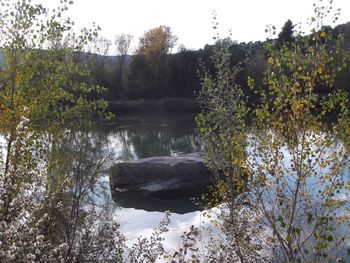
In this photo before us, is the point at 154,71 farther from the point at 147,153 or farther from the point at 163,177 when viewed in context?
→ the point at 163,177

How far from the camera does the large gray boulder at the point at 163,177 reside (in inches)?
719

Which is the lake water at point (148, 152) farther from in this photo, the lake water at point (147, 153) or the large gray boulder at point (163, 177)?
the large gray boulder at point (163, 177)

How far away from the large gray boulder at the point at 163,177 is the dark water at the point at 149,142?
1.20 feet

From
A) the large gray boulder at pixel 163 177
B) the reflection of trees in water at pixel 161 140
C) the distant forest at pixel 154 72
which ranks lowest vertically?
the reflection of trees in water at pixel 161 140

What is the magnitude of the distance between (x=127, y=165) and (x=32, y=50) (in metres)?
11.6

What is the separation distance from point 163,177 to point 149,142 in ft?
49.1

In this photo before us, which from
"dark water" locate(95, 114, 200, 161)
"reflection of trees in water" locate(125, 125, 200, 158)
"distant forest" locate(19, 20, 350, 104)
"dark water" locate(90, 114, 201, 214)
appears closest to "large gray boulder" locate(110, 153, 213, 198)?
"dark water" locate(90, 114, 201, 214)

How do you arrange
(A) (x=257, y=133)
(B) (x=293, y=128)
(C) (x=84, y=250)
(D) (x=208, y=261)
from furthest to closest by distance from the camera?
1. (D) (x=208, y=261)
2. (C) (x=84, y=250)
3. (A) (x=257, y=133)
4. (B) (x=293, y=128)

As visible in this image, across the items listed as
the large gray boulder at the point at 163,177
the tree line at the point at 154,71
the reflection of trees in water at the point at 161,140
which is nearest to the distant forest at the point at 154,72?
the tree line at the point at 154,71

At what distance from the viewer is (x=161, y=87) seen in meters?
57.6

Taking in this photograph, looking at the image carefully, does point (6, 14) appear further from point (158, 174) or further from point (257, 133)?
point (158, 174)

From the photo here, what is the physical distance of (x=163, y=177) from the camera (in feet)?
61.7

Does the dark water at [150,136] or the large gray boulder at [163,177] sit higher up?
the large gray boulder at [163,177]

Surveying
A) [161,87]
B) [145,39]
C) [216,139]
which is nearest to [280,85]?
[216,139]
